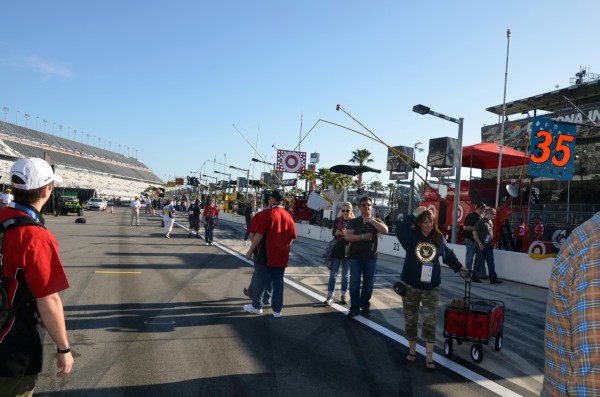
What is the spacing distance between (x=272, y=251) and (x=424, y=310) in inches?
101

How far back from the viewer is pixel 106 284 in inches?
340

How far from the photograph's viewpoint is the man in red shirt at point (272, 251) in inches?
267

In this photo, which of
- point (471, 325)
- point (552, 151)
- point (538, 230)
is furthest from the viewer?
point (538, 230)

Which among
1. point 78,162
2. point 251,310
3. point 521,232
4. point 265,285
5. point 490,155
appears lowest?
point 251,310

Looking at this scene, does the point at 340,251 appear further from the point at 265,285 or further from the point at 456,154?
the point at 456,154

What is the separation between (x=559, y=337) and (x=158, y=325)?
17.6 ft

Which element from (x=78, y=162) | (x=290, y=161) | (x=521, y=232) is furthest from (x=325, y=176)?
(x=78, y=162)

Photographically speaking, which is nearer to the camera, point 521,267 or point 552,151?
point 521,267

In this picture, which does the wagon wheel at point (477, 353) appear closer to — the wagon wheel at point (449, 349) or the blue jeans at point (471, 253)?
the wagon wheel at point (449, 349)

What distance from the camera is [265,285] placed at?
7.11 metres

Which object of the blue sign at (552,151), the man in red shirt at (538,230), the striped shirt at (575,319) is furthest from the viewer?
the man in red shirt at (538,230)

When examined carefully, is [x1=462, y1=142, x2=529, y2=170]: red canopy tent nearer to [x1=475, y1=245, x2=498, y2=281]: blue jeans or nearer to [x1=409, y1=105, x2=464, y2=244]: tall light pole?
[x1=409, y1=105, x2=464, y2=244]: tall light pole

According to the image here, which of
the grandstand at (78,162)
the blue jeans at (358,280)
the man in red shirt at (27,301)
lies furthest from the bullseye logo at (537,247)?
the grandstand at (78,162)

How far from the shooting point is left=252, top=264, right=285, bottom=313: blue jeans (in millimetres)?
6832
